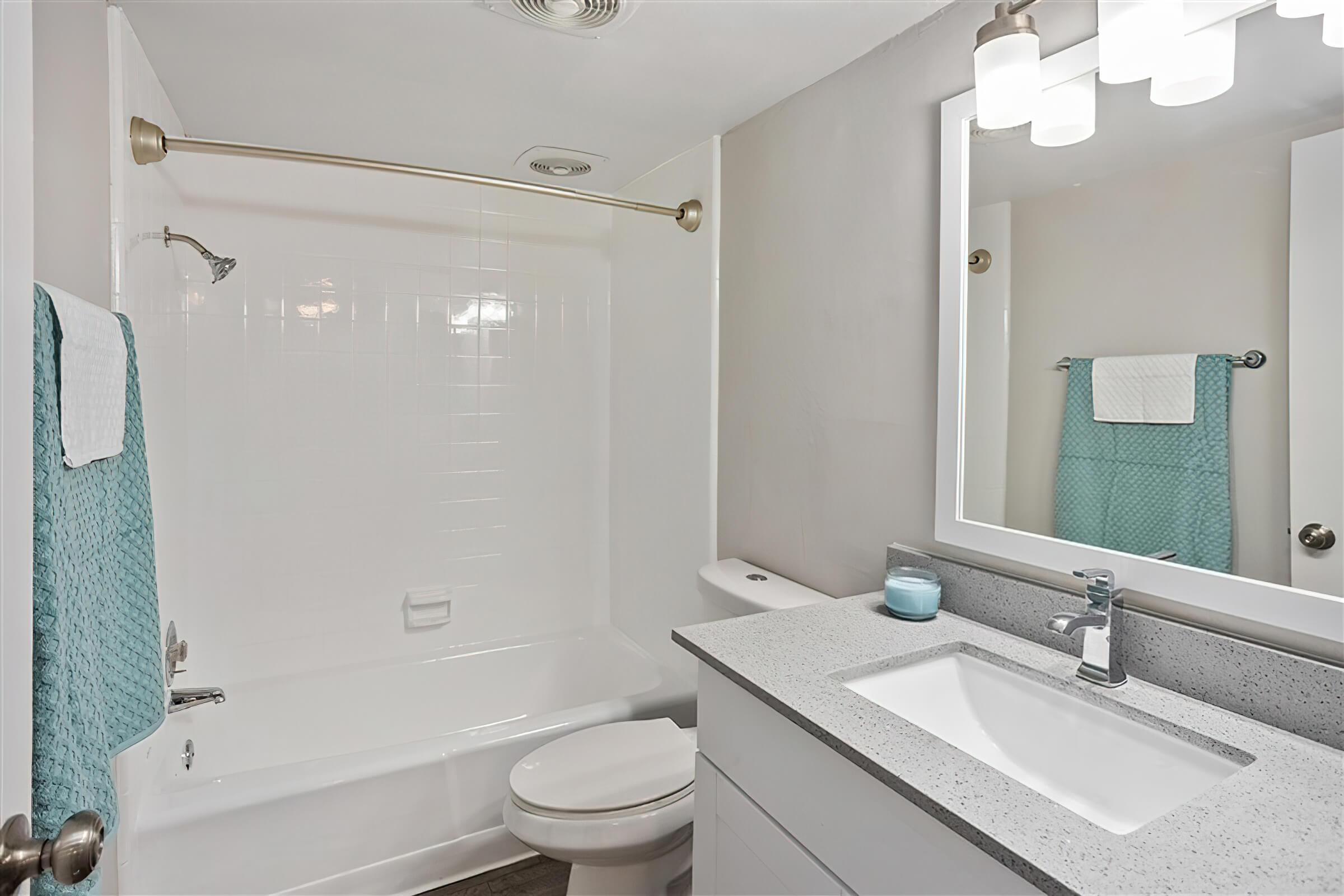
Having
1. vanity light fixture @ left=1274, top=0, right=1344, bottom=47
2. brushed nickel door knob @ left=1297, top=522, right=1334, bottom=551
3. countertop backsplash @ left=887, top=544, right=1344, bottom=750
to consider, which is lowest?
countertop backsplash @ left=887, top=544, right=1344, bottom=750

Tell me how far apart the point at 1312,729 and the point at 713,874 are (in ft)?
2.88

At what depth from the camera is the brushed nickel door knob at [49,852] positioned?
0.48 metres

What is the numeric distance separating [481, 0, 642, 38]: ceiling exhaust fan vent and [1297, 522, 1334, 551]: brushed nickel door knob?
55.7 inches

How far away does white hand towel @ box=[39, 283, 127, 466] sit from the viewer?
897 mm

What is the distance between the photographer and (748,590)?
1.86m

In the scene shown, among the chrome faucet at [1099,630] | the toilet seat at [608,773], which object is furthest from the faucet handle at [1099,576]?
the toilet seat at [608,773]

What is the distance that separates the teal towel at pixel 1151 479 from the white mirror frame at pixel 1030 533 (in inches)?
1.1

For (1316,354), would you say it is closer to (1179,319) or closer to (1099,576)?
(1179,319)

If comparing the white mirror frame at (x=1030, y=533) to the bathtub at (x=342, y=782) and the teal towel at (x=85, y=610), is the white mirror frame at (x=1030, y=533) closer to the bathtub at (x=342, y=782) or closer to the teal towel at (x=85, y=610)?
the bathtub at (x=342, y=782)

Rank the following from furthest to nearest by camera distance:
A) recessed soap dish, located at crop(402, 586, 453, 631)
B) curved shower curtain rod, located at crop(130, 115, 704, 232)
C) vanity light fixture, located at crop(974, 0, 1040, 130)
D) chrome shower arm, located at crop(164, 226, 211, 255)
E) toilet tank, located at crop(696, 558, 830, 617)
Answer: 1. recessed soap dish, located at crop(402, 586, 453, 631)
2. chrome shower arm, located at crop(164, 226, 211, 255)
3. toilet tank, located at crop(696, 558, 830, 617)
4. curved shower curtain rod, located at crop(130, 115, 704, 232)
5. vanity light fixture, located at crop(974, 0, 1040, 130)

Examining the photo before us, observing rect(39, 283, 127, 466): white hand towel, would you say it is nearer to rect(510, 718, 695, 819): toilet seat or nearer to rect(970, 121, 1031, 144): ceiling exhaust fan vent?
rect(510, 718, 695, 819): toilet seat

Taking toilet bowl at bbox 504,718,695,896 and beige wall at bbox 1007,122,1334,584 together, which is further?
toilet bowl at bbox 504,718,695,896

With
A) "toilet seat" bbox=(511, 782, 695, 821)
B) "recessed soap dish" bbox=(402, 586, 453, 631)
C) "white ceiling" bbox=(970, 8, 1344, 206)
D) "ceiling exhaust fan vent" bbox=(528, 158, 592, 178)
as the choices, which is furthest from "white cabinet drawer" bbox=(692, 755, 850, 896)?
"ceiling exhaust fan vent" bbox=(528, 158, 592, 178)

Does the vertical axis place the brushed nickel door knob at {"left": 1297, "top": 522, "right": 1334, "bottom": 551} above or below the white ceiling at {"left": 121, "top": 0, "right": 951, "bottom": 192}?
below
